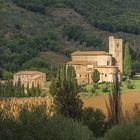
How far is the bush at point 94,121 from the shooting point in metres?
30.0

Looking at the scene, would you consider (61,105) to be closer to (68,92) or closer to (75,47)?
(68,92)

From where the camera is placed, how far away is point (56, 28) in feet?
363

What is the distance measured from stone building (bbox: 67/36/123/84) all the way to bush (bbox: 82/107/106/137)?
3121 centimetres

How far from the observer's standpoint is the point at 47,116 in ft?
59.0

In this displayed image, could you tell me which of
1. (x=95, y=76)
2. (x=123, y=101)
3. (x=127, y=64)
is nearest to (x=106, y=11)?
(x=127, y=64)

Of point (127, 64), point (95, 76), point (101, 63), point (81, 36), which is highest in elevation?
point (81, 36)

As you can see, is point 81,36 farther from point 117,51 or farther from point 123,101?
point 123,101

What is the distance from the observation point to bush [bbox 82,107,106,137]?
2998 cm

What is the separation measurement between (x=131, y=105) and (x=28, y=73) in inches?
887

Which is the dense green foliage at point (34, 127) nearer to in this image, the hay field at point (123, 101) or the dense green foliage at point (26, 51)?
the hay field at point (123, 101)

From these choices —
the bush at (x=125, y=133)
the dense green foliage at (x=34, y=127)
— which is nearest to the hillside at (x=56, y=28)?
the bush at (x=125, y=133)

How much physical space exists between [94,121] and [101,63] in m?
37.3

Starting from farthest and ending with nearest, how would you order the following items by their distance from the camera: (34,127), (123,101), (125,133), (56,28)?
(56,28)
(123,101)
(125,133)
(34,127)

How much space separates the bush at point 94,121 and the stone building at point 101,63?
102 feet
